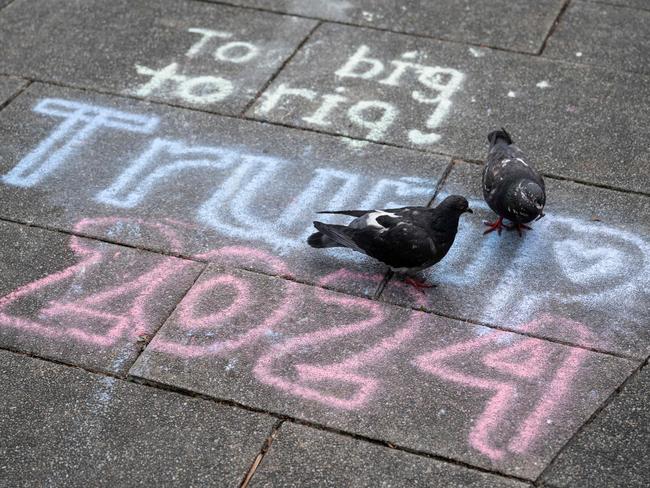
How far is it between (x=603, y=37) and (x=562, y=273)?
2656 millimetres

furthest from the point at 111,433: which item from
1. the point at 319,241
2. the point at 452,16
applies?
the point at 452,16

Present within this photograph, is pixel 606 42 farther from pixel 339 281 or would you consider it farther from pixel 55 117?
pixel 55 117

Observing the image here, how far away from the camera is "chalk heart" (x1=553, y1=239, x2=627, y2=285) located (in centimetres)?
446

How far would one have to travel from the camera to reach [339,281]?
446 centimetres

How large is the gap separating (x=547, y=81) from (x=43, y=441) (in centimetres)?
400

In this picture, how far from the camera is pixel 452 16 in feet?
21.9

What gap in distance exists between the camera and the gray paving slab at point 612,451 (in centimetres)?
346

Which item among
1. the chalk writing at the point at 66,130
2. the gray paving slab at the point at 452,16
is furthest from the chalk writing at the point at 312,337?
the gray paving slab at the point at 452,16

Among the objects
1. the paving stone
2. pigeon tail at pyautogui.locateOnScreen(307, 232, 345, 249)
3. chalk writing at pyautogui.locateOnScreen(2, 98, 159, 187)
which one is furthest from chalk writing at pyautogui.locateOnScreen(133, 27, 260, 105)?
the paving stone

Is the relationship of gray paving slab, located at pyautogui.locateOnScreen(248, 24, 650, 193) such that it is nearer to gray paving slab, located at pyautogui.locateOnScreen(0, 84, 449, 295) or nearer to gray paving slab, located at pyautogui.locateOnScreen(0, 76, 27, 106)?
gray paving slab, located at pyautogui.locateOnScreen(0, 84, 449, 295)

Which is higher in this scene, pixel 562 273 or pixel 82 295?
pixel 82 295

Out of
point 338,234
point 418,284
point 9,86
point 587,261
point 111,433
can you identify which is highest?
point 9,86

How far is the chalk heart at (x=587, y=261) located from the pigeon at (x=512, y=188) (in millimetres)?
226

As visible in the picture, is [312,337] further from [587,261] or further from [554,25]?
[554,25]
